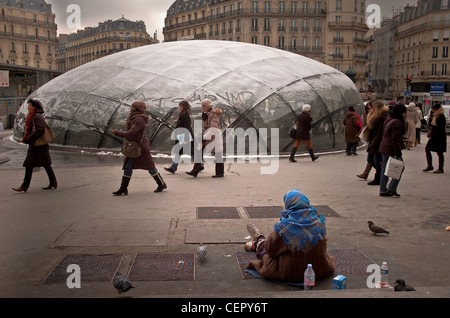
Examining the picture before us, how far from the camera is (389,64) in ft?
261

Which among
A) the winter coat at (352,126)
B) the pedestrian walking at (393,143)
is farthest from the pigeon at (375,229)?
the winter coat at (352,126)

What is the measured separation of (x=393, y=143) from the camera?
25.4 ft

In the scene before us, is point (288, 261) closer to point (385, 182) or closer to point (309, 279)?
point (309, 279)

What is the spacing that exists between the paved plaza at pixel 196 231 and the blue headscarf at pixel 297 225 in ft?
1.43

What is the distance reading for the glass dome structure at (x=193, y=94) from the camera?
12750 mm

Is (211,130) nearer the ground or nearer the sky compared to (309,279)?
nearer the sky

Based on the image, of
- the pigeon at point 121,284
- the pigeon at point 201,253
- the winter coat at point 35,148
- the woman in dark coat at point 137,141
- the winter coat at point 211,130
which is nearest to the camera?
the pigeon at point 121,284

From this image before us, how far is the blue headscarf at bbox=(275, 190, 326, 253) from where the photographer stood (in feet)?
12.9

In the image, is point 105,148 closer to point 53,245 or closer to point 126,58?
point 126,58

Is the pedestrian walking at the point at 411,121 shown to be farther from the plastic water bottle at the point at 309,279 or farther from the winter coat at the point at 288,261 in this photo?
the plastic water bottle at the point at 309,279

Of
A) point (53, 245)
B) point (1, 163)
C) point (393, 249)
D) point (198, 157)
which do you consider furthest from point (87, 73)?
point (393, 249)

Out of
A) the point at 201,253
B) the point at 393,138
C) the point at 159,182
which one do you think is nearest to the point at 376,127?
the point at 393,138

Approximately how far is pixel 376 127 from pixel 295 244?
5.40 metres

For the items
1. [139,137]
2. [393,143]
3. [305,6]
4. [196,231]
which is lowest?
[196,231]
